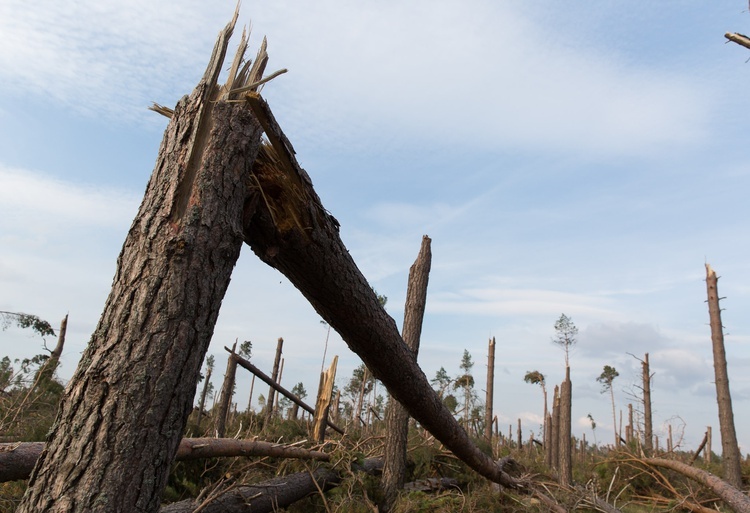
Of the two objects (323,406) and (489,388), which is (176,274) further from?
(489,388)

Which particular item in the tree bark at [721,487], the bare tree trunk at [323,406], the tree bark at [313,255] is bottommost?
the tree bark at [721,487]

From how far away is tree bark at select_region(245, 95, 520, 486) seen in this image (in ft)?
8.45

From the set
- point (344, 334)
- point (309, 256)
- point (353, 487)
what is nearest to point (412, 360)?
point (344, 334)

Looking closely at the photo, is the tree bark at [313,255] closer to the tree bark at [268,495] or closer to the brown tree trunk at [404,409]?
the tree bark at [268,495]

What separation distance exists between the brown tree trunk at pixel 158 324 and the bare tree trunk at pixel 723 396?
14682 millimetres

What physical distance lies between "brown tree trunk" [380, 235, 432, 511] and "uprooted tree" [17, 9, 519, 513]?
16.0ft

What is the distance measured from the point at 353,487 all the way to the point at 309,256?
457 centimetres

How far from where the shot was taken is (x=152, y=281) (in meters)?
2.10

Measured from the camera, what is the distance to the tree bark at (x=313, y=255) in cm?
258

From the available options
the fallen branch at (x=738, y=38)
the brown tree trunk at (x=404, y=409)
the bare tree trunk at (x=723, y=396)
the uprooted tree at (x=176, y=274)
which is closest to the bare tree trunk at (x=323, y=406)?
the brown tree trunk at (x=404, y=409)

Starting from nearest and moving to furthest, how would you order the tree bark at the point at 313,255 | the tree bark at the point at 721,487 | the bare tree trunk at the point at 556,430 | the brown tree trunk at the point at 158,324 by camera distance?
the brown tree trunk at the point at 158,324 < the tree bark at the point at 313,255 < the tree bark at the point at 721,487 < the bare tree trunk at the point at 556,430

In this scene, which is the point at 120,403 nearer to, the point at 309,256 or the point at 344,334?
the point at 309,256

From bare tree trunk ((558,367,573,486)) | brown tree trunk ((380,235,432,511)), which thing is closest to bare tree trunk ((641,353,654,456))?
bare tree trunk ((558,367,573,486))

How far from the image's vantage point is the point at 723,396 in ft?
44.3
